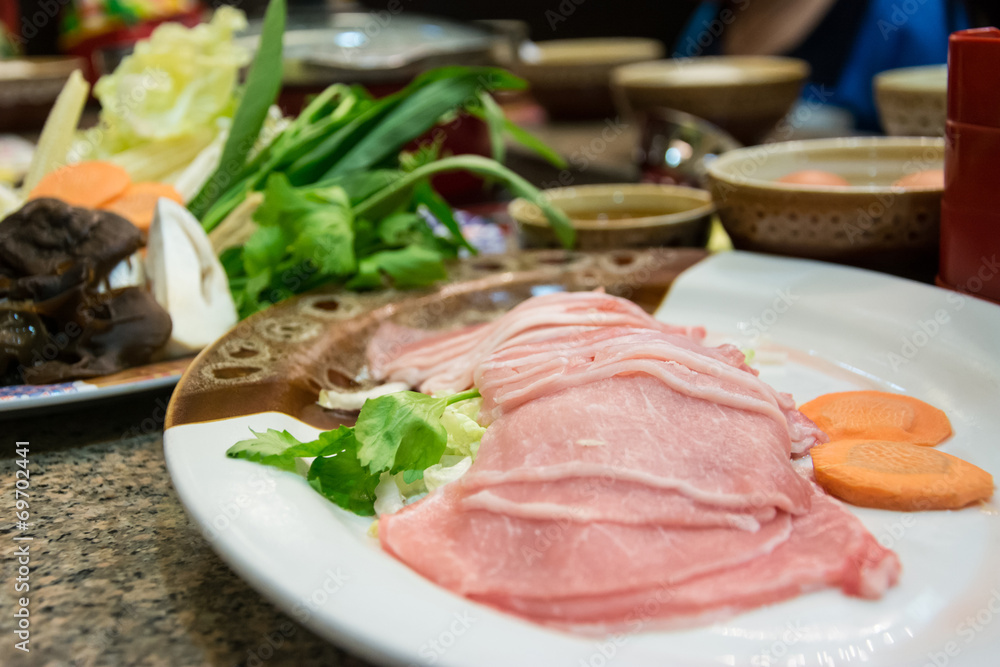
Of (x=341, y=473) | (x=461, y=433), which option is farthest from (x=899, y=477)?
(x=341, y=473)

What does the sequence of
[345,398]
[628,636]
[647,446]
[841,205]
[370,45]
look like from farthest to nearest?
[370,45]
[841,205]
[345,398]
[647,446]
[628,636]

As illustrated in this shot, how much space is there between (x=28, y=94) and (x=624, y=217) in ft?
10.1

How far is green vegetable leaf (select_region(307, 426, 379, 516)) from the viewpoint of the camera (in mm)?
964

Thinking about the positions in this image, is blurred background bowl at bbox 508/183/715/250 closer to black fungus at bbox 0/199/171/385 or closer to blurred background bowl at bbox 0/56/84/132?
black fungus at bbox 0/199/171/385

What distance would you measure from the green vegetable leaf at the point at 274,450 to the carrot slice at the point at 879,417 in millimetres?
737

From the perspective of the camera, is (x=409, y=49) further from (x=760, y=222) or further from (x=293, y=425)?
(x=293, y=425)

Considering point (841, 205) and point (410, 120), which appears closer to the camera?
point (841, 205)

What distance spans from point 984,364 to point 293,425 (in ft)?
3.44

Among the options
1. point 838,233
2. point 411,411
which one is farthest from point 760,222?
point 411,411

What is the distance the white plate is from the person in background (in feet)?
9.78

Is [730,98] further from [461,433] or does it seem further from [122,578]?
[122,578]

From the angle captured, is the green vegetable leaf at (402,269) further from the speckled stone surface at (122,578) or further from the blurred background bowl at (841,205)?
the blurred background bowl at (841,205)

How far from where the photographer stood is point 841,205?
1.50 m

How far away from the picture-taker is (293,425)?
1.12m
